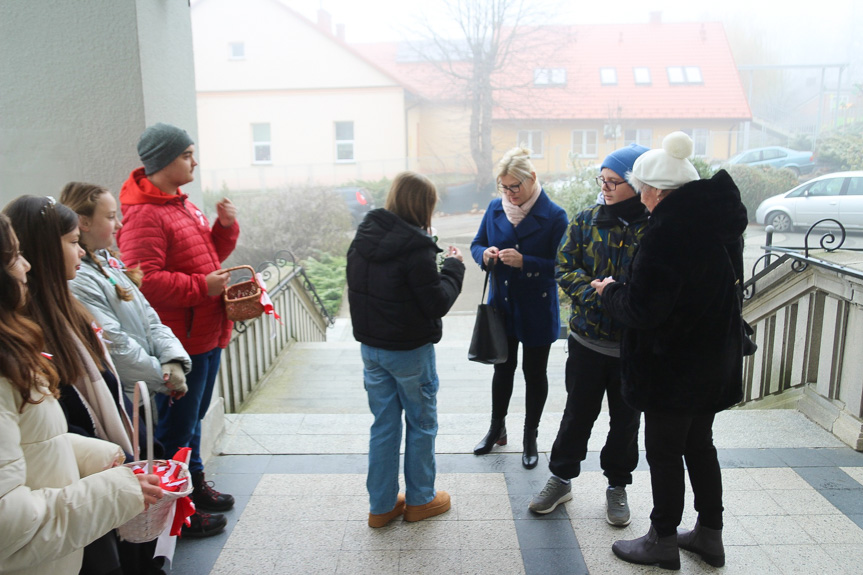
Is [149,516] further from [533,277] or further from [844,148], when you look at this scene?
[844,148]

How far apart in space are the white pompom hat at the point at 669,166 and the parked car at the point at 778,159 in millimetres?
8747

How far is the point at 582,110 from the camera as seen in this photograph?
44.9ft

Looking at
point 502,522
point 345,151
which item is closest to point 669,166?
point 502,522

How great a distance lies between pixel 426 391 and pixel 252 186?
13.7m

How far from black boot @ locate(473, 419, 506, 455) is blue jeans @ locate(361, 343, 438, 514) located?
70 cm

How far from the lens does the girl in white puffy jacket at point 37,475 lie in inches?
50.2

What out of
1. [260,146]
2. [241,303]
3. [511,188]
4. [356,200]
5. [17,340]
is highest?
[260,146]

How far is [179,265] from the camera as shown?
8.51 ft

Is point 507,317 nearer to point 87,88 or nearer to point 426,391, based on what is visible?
point 426,391

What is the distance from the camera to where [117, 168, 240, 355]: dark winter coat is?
8.12 ft

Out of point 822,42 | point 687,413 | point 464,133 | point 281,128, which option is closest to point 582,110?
point 464,133

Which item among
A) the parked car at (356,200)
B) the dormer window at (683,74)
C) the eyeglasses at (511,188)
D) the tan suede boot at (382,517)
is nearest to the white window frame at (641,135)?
the dormer window at (683,74)

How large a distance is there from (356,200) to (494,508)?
12256 millimetres

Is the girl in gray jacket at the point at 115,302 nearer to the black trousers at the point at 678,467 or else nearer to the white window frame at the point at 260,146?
the black trousers at the point at 678,467
